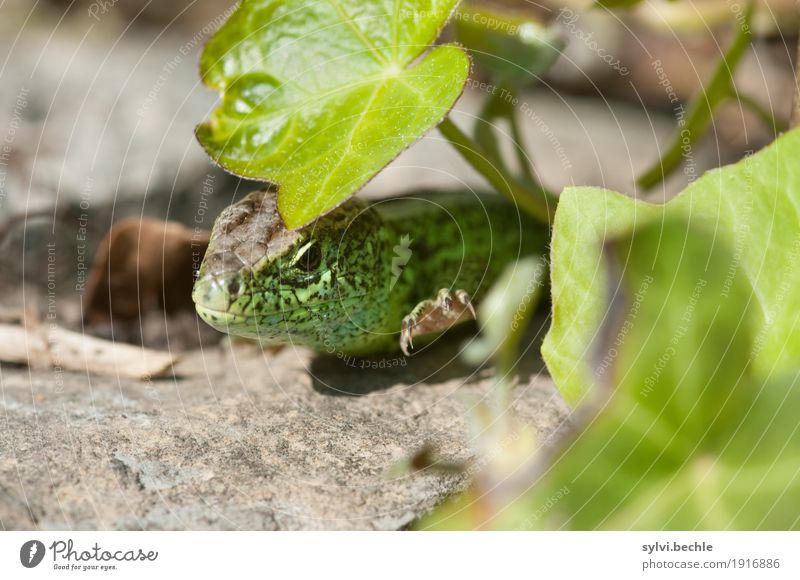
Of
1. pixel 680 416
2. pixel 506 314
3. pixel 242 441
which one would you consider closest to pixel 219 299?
pixel 242 441

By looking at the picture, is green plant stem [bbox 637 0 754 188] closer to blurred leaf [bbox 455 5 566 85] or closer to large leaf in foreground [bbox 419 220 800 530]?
blurred leaf [bbox 455 5 566 85]

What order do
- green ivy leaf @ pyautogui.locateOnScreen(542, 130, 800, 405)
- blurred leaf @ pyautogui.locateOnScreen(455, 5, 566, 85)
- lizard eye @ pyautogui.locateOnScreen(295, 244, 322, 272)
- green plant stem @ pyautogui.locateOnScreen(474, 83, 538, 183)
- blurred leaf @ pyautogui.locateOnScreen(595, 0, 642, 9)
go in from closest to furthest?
green ivy leaf @ pyautogui.locateOnScreen(542, 130, 800, 405), lizard eye @ pyautogui.locateOnScreen(295, 244, 322, 272), blurred leaf @ pyautogui.locateOnScreen(595, 0, 642, 9), blurred leaf @ pyautogui.locateOnScreen(455, 5, 566, 85), green plant stem @ pyautogui.locateOnScreen(474, 83, 538, 183)

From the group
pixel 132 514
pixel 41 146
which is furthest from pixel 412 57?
pixel 41 146

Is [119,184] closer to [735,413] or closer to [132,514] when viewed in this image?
[132,514]

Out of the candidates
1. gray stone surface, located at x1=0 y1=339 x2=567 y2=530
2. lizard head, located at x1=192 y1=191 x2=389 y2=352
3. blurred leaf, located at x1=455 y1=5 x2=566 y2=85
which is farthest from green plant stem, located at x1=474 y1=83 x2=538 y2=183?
gray stone surface, located at x1=0 y1=339 x2=567 y2=530

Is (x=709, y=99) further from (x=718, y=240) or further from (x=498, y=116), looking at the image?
(x=718, y=240)

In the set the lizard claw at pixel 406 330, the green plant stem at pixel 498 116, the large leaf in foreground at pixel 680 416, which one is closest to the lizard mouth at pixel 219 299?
the lizard claw at pixel 406 330
